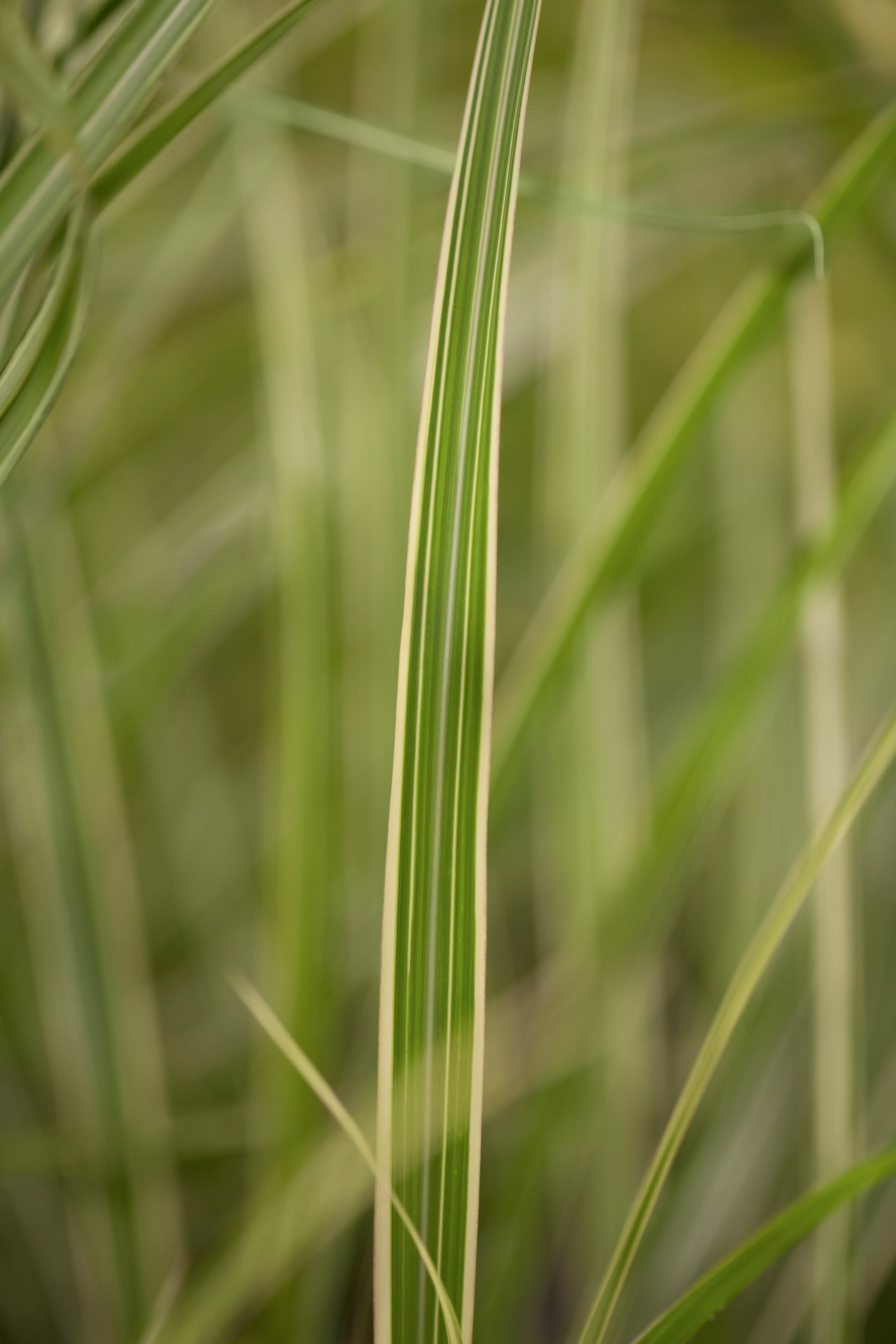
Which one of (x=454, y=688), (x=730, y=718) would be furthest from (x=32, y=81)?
(x=730, y=718)

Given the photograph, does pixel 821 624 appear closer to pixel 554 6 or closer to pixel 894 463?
pixel 894 463

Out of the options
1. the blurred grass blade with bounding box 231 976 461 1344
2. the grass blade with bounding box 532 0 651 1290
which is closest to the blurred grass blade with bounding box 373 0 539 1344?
the blurred grass blade with bounding box 231 976 461 1344

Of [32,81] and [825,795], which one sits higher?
[32,81]

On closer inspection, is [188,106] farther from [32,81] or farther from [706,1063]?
[706,1063]

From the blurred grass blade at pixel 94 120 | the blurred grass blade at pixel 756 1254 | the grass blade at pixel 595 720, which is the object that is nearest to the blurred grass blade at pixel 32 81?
the blurred grass blade at pixel 94 120

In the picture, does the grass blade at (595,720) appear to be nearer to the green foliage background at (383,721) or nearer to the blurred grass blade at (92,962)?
the green foliage background at (383,721)

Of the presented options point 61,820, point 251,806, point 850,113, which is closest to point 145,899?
point 251,806

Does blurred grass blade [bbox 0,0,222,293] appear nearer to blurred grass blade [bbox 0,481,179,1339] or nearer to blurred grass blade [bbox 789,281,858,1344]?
blurred grass blade [bbox 0,481,179,1339]
